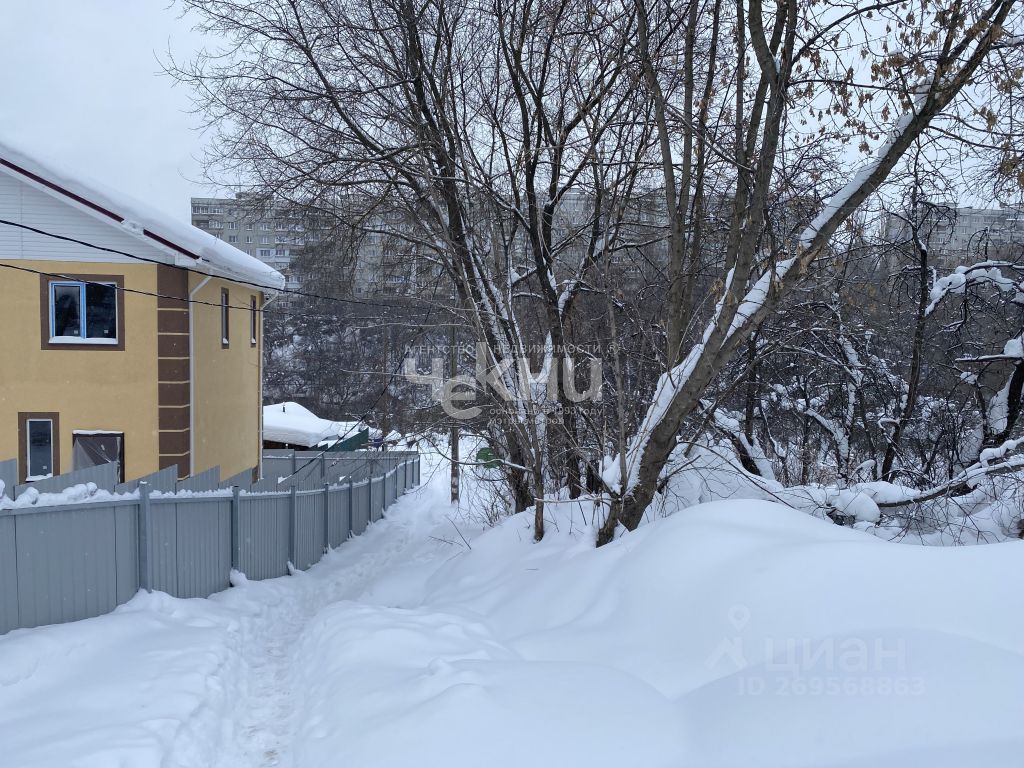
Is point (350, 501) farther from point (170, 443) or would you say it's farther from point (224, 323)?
point (224, 323)

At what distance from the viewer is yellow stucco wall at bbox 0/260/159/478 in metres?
12.2

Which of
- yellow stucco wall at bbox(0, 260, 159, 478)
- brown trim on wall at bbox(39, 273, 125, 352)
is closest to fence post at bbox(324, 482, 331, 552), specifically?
yellow stucco wall at bbox(0, 260, 159, 478)

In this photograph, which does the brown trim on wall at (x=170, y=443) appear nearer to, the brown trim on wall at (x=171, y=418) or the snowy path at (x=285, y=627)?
the brown trim on wall at (x=171, y=418)

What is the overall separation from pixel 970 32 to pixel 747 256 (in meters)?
2.22

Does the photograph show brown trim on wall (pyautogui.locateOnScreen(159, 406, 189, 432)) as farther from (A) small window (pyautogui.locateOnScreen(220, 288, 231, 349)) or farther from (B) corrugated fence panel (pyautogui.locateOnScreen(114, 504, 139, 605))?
(B) corrugated fence panel (pyautogui.locateOnScreen(114, 504, 139, 605))

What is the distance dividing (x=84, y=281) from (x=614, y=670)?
11.4 metres

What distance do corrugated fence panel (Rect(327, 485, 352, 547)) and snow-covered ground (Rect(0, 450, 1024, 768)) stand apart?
22.1 ft

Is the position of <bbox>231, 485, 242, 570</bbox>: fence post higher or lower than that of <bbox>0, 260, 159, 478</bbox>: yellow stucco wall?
lower

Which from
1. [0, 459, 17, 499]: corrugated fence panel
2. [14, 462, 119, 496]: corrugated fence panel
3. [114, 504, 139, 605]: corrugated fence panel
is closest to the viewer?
[0, 459, 17, 499]: corrugated fence panel

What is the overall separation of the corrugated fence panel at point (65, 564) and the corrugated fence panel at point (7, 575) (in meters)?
0.05

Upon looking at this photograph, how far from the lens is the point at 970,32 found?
5367mm

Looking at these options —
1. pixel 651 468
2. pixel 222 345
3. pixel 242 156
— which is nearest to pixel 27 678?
pixel 651 468

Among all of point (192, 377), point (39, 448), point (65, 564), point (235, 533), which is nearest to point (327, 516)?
point (192, 377)

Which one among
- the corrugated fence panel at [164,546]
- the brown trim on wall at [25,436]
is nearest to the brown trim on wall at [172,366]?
the brown trim on wall at [25,436]
